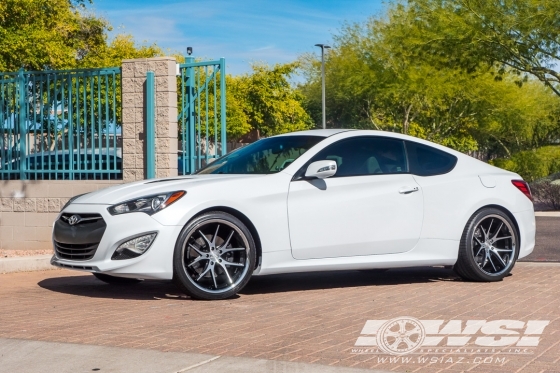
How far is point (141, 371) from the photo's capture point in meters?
5.41

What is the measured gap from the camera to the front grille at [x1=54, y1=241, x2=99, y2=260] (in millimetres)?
8312

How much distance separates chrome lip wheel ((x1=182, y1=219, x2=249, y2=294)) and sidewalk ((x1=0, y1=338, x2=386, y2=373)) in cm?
220

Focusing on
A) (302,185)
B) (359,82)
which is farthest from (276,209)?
(359,82)

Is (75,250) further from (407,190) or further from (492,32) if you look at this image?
(492,32)

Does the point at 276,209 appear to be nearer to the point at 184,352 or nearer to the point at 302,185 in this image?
the point at 302,185

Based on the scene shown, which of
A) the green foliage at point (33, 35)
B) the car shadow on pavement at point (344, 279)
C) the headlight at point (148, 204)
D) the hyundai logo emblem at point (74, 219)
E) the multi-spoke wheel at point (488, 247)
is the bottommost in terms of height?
the car shadow on pavement at point (344, 279)

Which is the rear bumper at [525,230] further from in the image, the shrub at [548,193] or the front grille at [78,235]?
the shrub at [548,193]

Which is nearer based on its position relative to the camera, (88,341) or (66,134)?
(88,341)

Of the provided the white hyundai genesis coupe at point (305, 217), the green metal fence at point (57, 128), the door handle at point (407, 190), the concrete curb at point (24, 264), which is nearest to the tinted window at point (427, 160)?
the white hyundai genesis coupe at point (305, 217)

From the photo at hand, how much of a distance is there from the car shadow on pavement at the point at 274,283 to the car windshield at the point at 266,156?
119 cm

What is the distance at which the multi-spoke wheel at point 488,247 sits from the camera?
9.41 meters

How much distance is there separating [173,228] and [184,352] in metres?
2.30

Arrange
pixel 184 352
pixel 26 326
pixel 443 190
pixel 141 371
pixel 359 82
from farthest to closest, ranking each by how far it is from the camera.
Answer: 1. pixel 359 82
2. pixel 443 190
3. pixel 26 326
4. pixel 184 352
5. pixel 141 371

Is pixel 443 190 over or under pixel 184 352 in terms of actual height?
over
